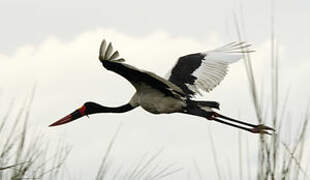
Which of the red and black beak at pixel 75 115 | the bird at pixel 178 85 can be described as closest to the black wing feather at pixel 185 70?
the bird at pixel 178 85

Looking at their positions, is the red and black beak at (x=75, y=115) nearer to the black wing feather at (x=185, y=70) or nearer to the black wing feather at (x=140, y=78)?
the black wing feather at (x=185, y=70)

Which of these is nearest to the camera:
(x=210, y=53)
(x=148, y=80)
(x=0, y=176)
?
(x=0, y=176)

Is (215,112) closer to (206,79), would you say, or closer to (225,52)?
(206,79)

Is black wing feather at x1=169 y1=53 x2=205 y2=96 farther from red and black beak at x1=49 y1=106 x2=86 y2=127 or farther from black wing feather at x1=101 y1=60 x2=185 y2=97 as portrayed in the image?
red and black beak at x1=49 y1=106 x2=86 y2=127

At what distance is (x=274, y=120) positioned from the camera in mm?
3203

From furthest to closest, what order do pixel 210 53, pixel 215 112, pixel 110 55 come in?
pixel 210 53, pixel 215 112, pixel 110 55

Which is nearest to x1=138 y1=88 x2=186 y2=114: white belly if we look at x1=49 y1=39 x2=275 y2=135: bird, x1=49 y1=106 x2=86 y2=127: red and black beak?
x1=49 y1=39 x2=275 y2=135: bird

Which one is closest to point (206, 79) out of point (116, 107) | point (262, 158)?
point (116, 107)

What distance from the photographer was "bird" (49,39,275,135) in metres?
6.28

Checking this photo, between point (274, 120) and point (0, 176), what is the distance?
150 cm

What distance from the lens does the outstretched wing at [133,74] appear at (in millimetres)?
5473

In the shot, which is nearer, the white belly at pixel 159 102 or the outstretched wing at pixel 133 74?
the outstretched wing at pixel 133 74

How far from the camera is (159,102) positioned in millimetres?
6980

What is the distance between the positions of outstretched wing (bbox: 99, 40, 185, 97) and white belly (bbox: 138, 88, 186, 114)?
0.21 ft
